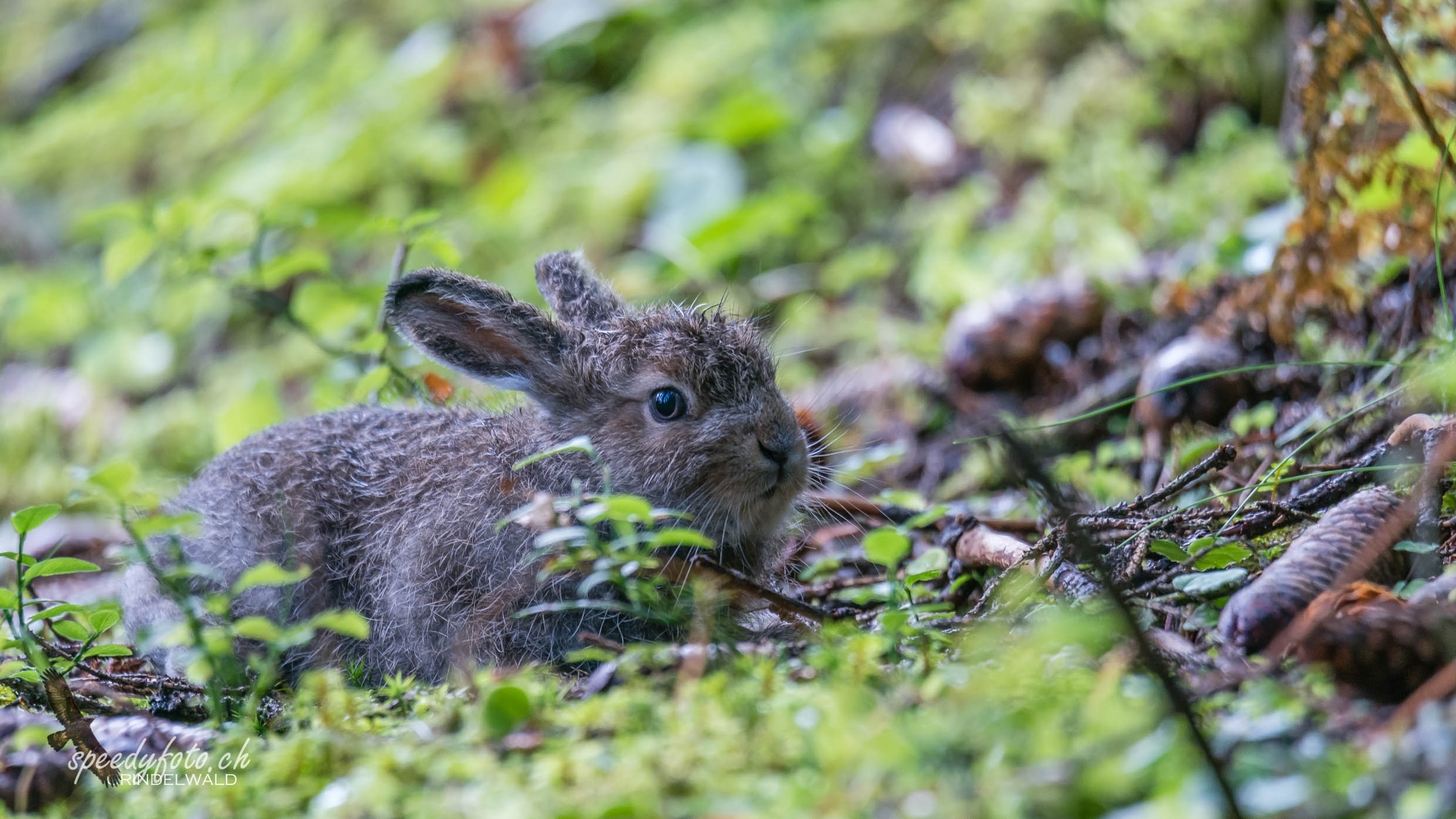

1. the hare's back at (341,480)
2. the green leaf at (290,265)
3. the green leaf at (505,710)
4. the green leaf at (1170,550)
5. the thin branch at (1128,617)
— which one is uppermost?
the green leaf at (290,265)

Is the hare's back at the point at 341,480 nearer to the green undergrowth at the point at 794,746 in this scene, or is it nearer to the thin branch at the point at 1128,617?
the green undergrowth at the point at 794,746

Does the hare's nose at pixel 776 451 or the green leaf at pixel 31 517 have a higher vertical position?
the green leaf at pixel 31 517

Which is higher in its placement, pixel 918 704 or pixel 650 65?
pixel 650 65

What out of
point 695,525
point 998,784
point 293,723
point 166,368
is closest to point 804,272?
point 695,525

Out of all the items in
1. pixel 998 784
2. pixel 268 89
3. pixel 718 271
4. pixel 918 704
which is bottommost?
pixel 718 271

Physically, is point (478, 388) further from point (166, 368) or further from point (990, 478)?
point (166, 368)

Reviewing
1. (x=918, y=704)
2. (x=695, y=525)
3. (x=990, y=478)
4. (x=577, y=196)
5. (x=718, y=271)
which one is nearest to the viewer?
(x=918, y=704)

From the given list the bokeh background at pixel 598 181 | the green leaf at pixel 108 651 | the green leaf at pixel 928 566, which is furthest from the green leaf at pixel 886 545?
the bokeh background at pixel 598 181

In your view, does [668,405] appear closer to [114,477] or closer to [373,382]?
[373,382]
